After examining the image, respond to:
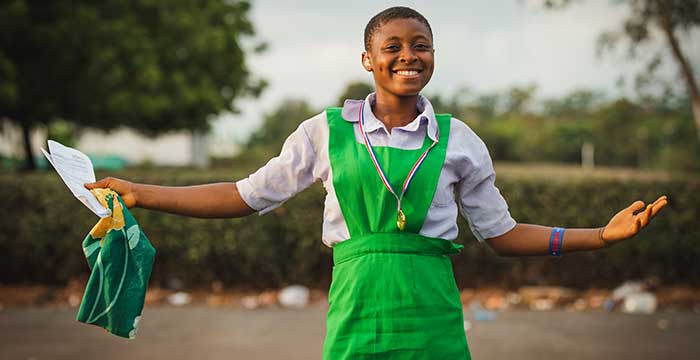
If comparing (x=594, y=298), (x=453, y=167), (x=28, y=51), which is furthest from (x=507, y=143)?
(x=453, y=167)

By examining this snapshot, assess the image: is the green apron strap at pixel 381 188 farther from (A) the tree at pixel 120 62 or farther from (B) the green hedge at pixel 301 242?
(A) the tree at pixel 120 62

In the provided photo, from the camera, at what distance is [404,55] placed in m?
2.29

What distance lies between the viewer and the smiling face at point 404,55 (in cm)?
230

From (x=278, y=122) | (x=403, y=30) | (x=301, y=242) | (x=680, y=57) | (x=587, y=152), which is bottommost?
(x=301, y=242)

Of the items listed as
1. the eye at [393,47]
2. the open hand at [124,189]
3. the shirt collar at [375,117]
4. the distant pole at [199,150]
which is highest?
the distant pole at [199,150]

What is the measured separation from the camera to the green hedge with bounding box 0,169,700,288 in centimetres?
734

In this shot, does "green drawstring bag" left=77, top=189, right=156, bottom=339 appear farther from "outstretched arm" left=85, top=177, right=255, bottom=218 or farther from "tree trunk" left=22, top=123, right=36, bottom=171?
"tree trunk" left=22, top=123, right=36, bottom=171

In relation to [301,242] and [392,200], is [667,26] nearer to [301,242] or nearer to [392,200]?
[301,242]

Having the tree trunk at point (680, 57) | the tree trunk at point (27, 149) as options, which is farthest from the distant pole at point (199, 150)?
the tree trunk at point (680, 57)

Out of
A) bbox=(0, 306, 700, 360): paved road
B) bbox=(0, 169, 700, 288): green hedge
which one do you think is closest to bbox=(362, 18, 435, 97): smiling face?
bbox=(0, 306, 700, 360): paved road

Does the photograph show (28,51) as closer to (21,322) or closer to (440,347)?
(21,322)

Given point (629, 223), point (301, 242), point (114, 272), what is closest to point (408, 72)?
point (629, 223)

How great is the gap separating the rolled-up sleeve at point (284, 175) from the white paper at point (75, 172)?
444 millimetres

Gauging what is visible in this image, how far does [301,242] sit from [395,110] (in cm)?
496
